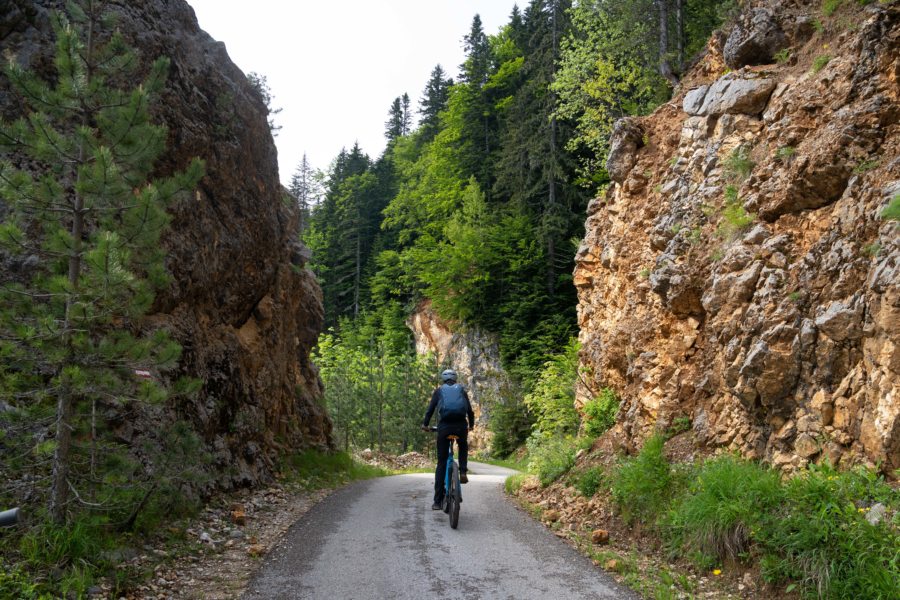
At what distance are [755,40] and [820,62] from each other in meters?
1.97

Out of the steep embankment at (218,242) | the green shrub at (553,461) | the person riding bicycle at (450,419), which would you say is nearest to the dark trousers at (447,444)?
the person riding bicycle at (450,419)

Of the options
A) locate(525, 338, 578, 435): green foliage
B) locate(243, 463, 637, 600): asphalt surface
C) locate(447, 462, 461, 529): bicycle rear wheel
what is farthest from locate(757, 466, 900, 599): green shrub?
locate(525, 338, 578, 435): green foliage

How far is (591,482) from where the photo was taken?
9078 millimetres

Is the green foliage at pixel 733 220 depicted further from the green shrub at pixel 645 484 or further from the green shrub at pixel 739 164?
the green shrub at pixel 645 484

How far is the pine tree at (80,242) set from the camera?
512cm

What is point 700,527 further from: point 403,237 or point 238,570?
point 403,237

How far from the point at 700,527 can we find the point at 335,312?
159ft

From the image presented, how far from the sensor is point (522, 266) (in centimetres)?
2902

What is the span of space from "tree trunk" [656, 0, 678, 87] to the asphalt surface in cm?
1262

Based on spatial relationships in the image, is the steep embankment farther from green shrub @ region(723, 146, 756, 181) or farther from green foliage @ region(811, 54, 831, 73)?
green foliage @ region(811, 54, 831, 73)

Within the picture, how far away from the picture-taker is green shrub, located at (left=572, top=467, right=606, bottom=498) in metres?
9.00

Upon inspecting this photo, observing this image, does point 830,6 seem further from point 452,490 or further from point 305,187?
point 305,187

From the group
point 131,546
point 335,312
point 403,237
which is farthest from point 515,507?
point 335,312

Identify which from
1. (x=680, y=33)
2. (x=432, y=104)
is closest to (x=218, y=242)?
(x=680, y=33)
